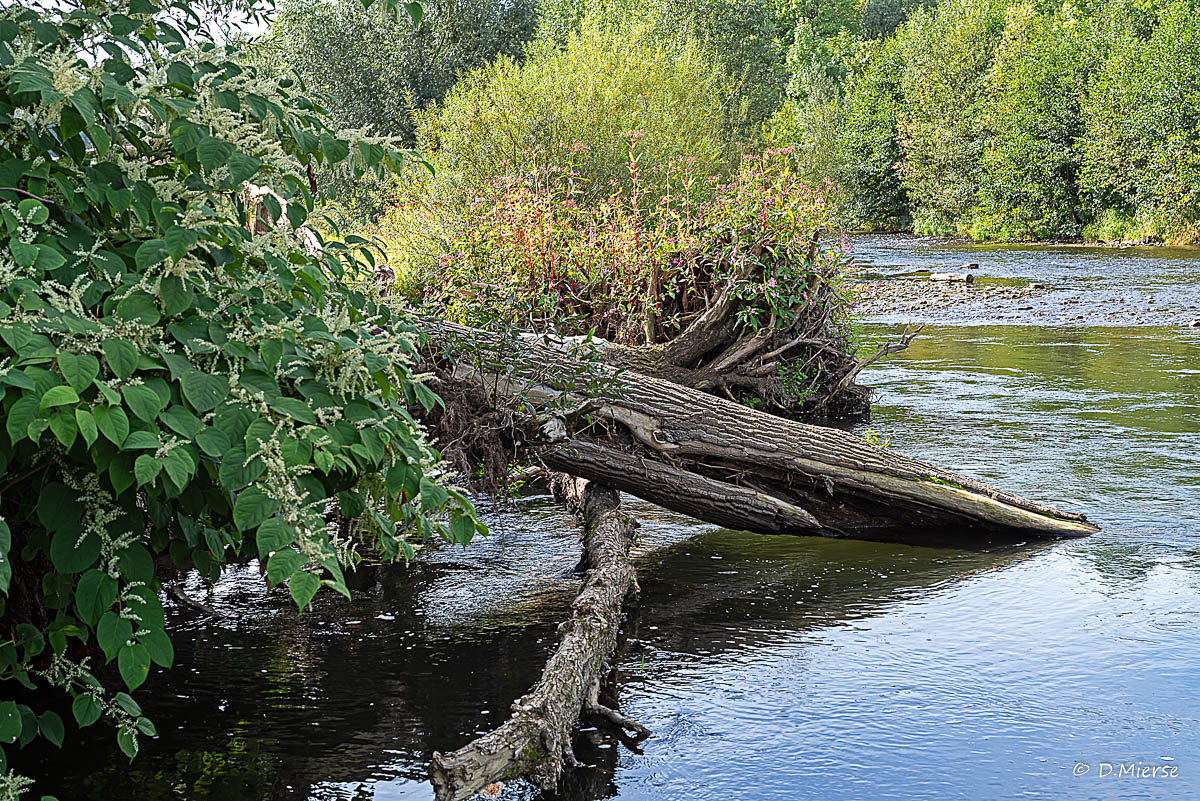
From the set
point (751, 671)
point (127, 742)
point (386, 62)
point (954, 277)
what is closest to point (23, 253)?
point (127, 742)

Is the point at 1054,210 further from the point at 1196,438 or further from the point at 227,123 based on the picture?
the point at 227,123

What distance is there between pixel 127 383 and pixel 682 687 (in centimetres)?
345

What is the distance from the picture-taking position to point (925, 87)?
169ft

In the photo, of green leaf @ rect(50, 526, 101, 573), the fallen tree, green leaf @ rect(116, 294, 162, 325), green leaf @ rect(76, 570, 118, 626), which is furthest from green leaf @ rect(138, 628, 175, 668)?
the fallen tree

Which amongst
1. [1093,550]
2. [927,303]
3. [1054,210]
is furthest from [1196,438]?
[1054,210]

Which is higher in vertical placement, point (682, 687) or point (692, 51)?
point (692, 51)

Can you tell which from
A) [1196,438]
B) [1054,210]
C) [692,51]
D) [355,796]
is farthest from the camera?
[1054,210]

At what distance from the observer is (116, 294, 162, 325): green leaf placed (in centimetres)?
291

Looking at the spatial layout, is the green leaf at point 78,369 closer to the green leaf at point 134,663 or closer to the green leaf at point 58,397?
the green leaf at point 58,397

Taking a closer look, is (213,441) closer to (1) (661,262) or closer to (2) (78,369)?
(2) (78,369)

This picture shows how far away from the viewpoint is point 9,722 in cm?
326

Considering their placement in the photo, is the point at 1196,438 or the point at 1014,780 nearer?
the point at 1014,780

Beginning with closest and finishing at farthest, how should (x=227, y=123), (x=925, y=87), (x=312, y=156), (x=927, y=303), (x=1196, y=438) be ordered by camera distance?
(x=227, y=123), (x=312, y=156), (x=1196, y=438), (x=927, y=303), (x=925, y=87)

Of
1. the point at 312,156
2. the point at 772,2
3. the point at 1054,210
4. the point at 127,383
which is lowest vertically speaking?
the point at 1054,210
